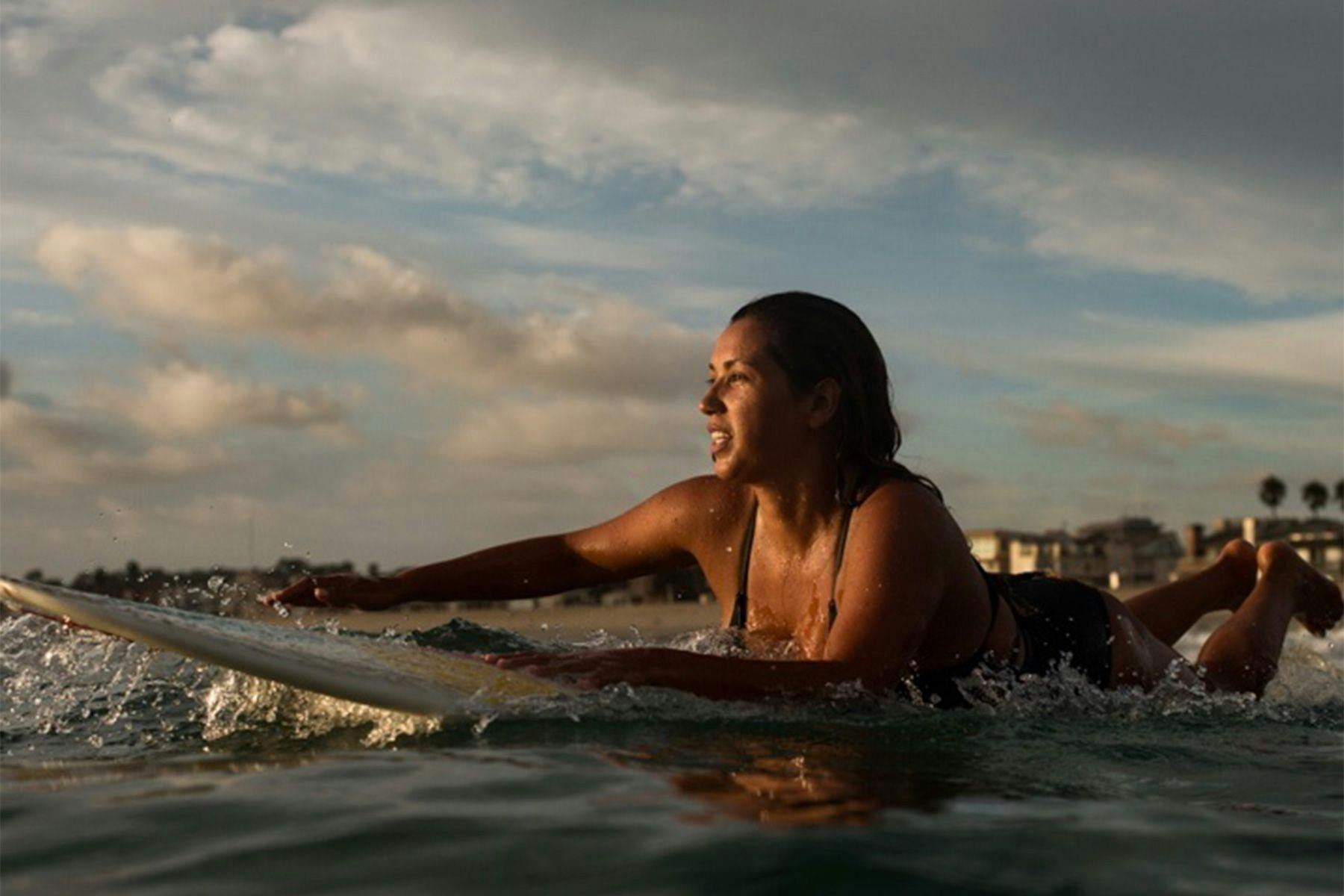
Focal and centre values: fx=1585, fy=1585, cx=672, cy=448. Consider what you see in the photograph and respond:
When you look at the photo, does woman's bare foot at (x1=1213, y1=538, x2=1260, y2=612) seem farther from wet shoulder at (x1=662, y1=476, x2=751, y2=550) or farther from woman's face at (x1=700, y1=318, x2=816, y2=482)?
woman's face at (x1=700, y1=318, x2=816, y2=482)

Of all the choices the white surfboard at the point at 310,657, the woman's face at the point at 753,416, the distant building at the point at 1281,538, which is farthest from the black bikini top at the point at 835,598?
the distant building at the point at 1281,538

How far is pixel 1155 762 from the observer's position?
4348mm

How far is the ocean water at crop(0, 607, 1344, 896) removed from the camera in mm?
2729

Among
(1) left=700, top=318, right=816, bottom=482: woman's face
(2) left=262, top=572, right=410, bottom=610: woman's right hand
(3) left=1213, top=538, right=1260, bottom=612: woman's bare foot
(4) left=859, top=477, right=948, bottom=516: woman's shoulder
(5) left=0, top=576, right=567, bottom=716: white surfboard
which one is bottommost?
(5) left=0, top=576, right=567, bottom=716: white surfboard

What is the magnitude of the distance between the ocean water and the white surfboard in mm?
82

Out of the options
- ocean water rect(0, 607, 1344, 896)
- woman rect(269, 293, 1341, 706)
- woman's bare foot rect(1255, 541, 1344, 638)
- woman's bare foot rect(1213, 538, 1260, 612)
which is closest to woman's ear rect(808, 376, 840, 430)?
woman rect(269, 293, 1341, 706)

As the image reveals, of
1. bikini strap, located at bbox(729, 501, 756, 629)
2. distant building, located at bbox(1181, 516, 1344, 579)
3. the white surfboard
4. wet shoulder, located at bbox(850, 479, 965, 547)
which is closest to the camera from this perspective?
the white surfboard

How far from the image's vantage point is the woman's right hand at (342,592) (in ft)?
18.9

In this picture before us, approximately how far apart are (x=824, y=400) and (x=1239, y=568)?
3407 millimetres

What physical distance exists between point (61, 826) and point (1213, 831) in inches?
92.0

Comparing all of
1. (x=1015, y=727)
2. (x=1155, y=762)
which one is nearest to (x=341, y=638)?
(x=1015, y=727)

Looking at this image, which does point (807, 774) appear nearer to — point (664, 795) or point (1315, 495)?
point (664, 795)

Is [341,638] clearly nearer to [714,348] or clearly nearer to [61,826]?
[714,348]

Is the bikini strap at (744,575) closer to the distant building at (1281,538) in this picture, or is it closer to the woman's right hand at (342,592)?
the woman's right hand at (342,592)
